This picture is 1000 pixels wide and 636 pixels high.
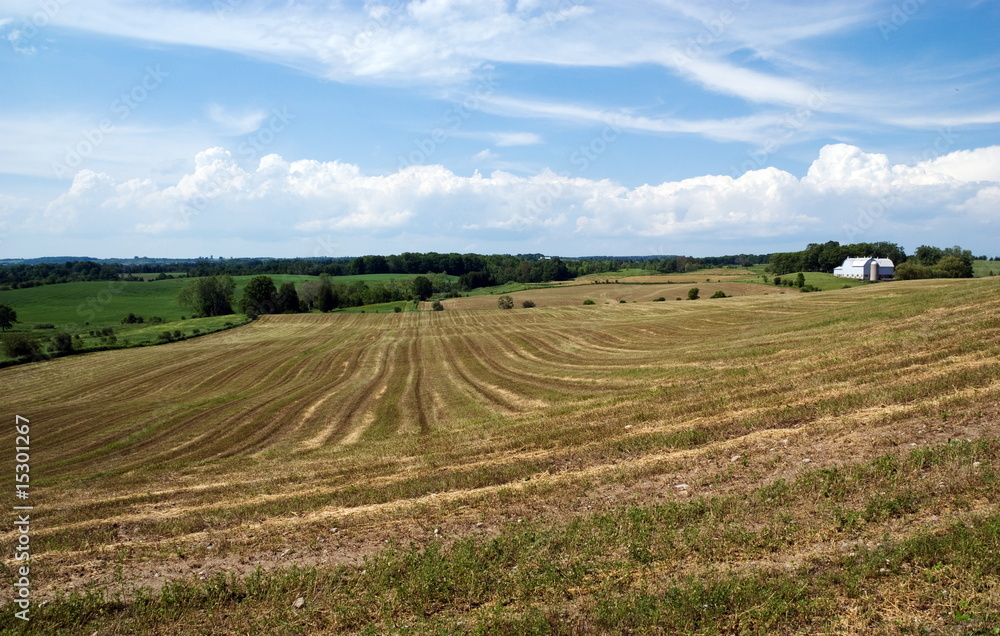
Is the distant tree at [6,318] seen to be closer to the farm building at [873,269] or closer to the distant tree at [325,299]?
the distant tree at [325,299]

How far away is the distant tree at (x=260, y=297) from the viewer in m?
114

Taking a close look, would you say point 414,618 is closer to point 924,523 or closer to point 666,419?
point 924,523

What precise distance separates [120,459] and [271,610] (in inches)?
677

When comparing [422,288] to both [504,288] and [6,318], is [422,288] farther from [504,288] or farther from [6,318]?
[6,318]

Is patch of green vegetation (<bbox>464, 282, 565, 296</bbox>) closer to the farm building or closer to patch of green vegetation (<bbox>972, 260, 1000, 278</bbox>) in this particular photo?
the farm building

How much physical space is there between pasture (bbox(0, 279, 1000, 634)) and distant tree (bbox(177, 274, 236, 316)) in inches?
3913

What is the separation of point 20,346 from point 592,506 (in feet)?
260

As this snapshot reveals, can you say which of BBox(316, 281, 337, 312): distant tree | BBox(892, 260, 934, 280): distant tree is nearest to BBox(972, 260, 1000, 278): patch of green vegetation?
BBox(892, 260, 934, 280): distant tree

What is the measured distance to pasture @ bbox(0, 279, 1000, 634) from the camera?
760 cm

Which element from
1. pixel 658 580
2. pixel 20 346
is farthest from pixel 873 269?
pixel 20 346

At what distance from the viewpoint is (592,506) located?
10875 millimetres

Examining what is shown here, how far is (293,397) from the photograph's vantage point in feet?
107

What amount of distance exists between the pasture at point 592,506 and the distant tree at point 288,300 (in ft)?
314

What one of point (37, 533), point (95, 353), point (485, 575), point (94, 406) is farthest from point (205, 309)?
point (485, 575)
